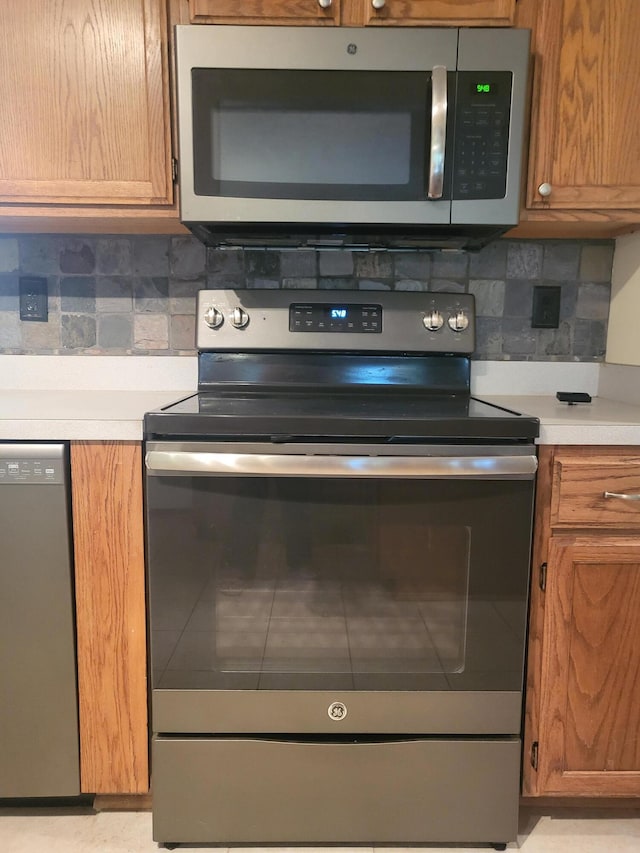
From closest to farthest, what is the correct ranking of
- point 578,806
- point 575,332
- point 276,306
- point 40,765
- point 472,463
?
point 472,463
point 40,765
point 578,806
point 276,306
point 575,332

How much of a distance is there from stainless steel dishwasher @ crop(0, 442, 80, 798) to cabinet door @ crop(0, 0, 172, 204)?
2.02 ft

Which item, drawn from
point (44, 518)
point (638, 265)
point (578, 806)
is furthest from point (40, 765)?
point (638, 265)

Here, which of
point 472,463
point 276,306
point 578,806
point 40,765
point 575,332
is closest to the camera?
point 472,463

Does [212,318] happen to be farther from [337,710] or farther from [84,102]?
[337,710]

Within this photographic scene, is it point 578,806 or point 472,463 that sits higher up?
point 472,463

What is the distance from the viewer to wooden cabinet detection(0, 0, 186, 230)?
48.9 inches

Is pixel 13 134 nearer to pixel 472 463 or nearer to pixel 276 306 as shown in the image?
pixel 276 306

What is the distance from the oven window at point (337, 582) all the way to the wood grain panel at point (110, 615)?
0.06m

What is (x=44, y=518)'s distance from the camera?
1.13 metres

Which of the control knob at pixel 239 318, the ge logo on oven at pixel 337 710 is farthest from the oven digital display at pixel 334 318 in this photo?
the ge logo on oven at pixel 337 710

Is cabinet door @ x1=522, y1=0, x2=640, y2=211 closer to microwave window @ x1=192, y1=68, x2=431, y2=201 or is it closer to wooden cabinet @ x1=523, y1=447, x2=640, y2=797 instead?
microwave window @ x1=192, y1=68, x2=431, y2=201

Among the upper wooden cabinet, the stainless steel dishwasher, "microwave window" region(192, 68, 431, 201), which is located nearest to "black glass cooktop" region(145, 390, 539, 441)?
the stainless steel dishwasher

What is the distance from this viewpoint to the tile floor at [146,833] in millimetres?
1213

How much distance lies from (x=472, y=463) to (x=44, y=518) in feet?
2.74
